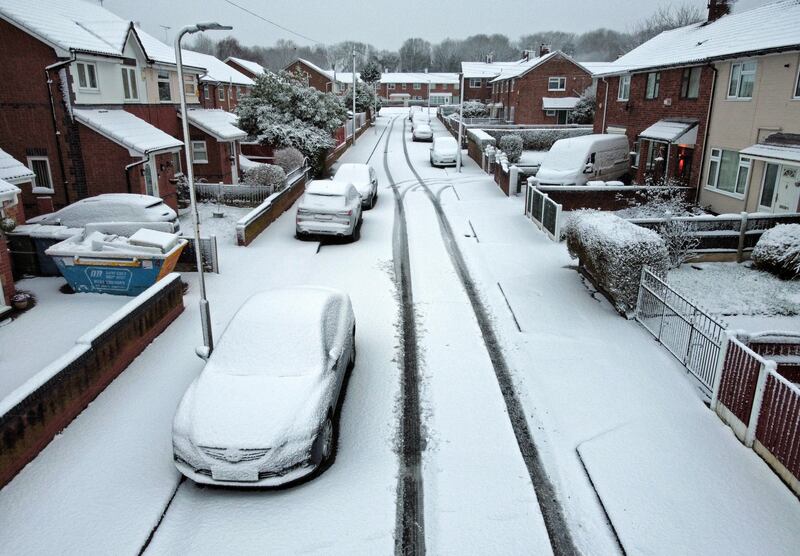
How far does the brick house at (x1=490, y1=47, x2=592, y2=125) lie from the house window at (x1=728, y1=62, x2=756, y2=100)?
3290cm

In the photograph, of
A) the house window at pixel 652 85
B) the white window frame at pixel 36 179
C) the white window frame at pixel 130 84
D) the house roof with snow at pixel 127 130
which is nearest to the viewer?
the house roof with snow at pixel 127 130

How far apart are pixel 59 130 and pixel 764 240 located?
21304 millimetres

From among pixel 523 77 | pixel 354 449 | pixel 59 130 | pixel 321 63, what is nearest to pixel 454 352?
pixel 354 449

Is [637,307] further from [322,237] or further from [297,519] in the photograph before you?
[322,237]

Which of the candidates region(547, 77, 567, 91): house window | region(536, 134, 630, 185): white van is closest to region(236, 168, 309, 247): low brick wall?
region(536, 134, 630, 185): white van

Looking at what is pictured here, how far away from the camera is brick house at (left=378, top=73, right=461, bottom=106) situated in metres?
106

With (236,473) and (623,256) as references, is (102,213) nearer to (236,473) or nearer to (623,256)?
(236,473)

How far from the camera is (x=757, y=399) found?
7.27m

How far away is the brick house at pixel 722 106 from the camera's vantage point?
1752 cm

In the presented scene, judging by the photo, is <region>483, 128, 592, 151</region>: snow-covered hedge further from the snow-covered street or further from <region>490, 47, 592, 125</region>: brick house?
the snow-covered street

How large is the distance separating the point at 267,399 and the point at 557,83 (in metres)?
52.3

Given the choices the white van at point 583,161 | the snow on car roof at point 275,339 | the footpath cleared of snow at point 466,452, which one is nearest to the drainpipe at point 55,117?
the footpath cleared of snow at point 466,452

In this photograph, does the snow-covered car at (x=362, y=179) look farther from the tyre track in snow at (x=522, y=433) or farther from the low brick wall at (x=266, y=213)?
the tyre track in snow at (x=522, y=433)

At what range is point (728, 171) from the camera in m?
20.2
